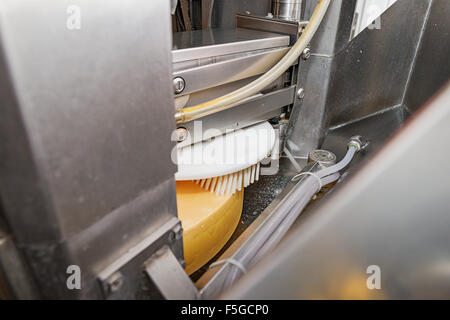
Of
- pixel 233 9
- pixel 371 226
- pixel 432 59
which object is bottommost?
pixel 371 226

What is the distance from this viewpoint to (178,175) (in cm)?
66

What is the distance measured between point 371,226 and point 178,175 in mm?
367

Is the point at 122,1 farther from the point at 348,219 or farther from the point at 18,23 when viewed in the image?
the point at 348,219

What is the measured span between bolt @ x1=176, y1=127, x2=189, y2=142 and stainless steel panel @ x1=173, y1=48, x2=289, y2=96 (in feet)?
0.26

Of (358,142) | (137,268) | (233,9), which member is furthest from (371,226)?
(233,9)

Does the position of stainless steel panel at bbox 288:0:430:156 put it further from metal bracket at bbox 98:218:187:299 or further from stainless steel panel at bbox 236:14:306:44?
metal bracket at bbox 98:218:187:299

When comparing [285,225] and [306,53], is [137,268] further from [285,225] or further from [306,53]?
[306,53]

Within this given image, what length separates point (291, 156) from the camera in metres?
0.96

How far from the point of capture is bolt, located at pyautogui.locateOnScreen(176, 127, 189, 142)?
63 centimetres

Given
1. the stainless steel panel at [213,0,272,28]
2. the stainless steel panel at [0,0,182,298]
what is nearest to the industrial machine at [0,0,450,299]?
the stainless steel panel at [0,0,182,298]

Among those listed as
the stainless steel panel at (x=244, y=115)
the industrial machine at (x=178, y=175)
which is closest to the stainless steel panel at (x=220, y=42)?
the industrial machine at (x=178, y=175)

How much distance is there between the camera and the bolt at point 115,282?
0.37m

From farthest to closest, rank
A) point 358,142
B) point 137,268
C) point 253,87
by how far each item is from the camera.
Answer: point 358,142, point 253,87, point 137,268
